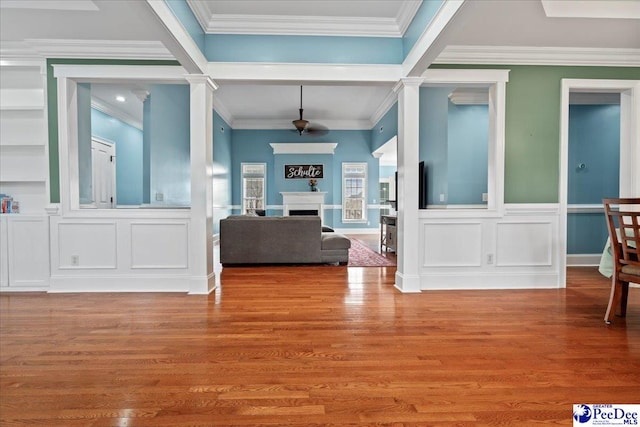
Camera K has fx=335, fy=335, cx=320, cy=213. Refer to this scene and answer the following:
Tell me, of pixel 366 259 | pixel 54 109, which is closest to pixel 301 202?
pixel 366 259

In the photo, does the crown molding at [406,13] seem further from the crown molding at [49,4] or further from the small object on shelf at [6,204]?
the small object on shelf at [6,204]

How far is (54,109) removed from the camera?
3.74 metres

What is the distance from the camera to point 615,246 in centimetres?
271

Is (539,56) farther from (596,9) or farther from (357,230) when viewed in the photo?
(357,230)

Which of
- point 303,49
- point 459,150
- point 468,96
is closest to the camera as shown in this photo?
point 303,49

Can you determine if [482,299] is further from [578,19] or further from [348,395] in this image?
[578,19]

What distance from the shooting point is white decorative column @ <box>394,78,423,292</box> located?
369cm

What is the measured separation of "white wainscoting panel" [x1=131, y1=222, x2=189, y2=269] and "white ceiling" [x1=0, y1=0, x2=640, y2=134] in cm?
179

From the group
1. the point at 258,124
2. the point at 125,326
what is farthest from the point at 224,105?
the point at 125,326

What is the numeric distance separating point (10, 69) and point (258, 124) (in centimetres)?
615

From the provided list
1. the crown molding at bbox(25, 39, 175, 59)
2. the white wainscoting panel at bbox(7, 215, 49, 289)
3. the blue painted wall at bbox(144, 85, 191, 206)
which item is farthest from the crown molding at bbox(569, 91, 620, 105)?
the white wainscoting panel at bbox(7, 215, 49, 289)

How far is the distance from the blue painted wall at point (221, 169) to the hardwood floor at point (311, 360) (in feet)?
15.5

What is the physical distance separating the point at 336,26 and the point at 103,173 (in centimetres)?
564

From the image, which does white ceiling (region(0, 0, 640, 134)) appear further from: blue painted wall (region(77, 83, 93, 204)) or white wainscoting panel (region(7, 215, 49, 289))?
white wainscoting panel (region(7, 215, 49, 289))
